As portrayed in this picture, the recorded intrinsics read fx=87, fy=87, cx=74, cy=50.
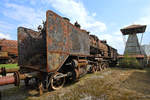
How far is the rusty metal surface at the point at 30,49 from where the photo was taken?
4541mm

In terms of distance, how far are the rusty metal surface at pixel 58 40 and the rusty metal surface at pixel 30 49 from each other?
66cm

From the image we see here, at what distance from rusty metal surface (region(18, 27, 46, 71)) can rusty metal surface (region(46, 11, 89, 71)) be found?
2.17 ft

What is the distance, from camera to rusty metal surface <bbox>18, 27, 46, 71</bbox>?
4.54m

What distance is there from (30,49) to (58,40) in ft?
6.48

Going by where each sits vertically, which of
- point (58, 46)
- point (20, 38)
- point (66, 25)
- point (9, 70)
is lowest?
point (9, 70)

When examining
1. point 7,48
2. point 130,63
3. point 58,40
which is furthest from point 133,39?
point 7,48

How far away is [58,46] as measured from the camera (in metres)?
4.30

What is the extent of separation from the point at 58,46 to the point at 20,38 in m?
2.87

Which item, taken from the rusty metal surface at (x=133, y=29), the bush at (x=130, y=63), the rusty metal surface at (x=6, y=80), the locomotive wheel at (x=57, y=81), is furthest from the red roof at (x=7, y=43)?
the rusty metal surface at (x=133, y=29)

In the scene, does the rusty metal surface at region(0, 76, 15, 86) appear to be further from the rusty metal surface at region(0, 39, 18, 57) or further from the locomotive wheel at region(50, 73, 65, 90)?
the rusty metal surface at region(0, 39, 18, 57)

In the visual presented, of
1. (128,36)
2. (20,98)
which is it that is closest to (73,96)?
(20,98)

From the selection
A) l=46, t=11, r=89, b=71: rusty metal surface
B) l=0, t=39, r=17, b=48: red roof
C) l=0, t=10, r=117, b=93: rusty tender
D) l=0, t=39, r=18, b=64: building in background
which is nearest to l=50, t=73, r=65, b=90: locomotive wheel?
l=0, t=10, r=117, b=93: rusty tender

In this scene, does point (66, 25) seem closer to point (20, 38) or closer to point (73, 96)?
point (20, 38)

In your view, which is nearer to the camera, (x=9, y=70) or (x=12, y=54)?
(x=9, y=70)
